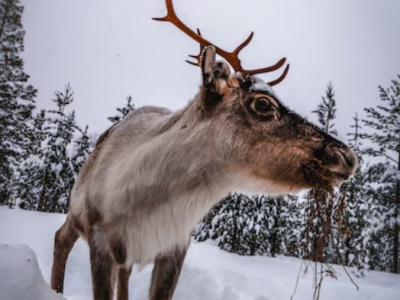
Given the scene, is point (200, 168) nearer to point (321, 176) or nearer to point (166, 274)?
point (321, 176)

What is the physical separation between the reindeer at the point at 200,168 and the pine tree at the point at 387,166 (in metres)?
14.1

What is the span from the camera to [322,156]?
2.27m

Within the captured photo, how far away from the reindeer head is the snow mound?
4.41 ft

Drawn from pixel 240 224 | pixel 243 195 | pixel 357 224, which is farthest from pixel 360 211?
pixel 243 195

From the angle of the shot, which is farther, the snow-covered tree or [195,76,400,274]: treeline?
the snow-covered tree

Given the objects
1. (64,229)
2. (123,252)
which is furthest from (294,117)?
(64,229)

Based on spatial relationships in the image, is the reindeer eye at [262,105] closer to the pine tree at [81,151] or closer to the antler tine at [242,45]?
the antler tine at [242,45]

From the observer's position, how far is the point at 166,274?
298 centimetres

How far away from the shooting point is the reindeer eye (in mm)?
2479

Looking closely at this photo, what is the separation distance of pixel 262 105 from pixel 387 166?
15.2 metres

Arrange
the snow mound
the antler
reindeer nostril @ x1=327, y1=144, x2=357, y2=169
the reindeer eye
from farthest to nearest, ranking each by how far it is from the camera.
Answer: the antler
the reindeer eye
reindeer nostril @ x1=327, y1=144, x2=357, y2=169
the snow mound

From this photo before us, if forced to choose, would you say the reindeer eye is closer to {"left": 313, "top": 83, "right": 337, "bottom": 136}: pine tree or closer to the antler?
the antler

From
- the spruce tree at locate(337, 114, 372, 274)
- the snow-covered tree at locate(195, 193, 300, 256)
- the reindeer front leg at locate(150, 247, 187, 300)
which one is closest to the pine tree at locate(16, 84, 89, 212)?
the snow-covered tree at locate(195, 193, 300, 256)

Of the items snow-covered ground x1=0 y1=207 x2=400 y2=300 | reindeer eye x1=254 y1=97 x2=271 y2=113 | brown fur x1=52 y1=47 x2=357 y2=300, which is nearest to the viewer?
brown fur x1=52 y1=47 x2=357 y2=300
